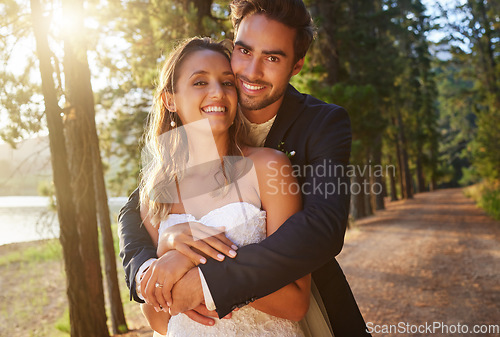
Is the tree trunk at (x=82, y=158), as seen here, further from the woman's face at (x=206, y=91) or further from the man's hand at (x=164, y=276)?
the man's hand at (x=164, y=276)

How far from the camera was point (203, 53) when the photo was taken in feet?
7.63

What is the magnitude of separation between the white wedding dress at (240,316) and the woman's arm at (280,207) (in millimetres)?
73

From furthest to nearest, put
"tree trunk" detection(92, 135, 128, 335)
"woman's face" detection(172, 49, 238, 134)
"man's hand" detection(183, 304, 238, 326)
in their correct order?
"tree trunk" detection(92, 135, 128, 335)
"woman's face" detection(172, 49, 238, 134)
"man's hand" detection(183, 304, 238, 326)

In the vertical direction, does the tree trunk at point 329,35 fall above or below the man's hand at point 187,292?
above

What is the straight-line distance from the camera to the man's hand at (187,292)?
1749mm

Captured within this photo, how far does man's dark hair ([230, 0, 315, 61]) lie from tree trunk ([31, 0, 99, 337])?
3743mm

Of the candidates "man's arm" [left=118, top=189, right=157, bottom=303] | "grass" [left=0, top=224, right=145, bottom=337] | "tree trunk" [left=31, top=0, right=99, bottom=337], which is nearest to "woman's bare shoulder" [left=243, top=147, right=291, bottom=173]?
"man's arm" [left=118, top=189, right=157, bottom=303]

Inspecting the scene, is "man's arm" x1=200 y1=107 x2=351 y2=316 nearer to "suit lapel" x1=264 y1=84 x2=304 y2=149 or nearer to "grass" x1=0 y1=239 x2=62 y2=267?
"suit lapel" x1=264 y1=84 x2=304 y2=149

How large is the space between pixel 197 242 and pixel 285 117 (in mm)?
1014

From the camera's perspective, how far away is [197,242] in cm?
180

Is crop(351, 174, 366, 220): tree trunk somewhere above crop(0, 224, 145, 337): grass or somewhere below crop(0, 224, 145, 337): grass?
above

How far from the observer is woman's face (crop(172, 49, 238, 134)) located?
7.32ft

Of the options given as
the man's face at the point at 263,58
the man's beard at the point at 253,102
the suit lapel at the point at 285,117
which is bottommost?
the suit lapel at the point at 285,117

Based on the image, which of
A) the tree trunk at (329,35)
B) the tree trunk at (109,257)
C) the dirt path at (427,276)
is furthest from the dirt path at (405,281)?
the tree trunk at (329,35)
